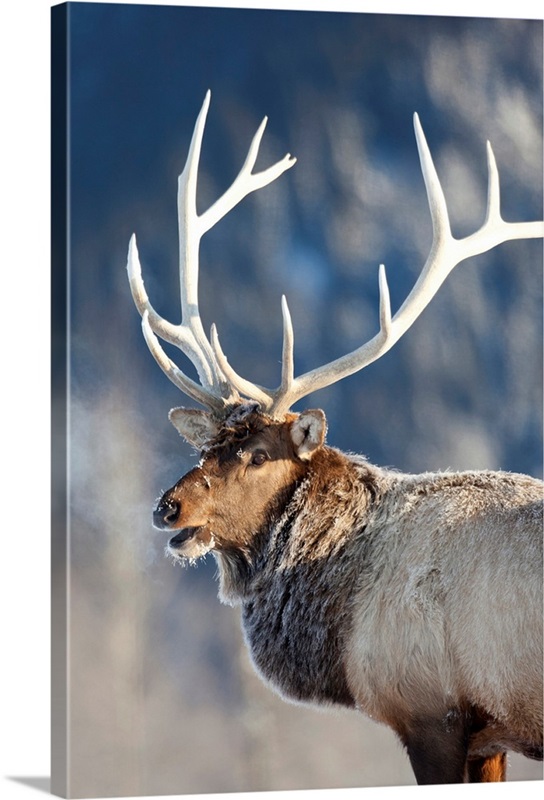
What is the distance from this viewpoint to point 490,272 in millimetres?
6020

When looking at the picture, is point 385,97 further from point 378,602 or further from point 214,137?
point 378,602

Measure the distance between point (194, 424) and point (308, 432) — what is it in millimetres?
433

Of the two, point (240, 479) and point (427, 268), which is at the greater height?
point (427, 268)

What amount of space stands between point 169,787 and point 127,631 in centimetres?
57

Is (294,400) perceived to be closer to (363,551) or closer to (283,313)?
(283,313)

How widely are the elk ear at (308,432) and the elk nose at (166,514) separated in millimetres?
488

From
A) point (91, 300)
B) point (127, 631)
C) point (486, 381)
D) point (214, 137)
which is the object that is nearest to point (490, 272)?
point (486, 381)

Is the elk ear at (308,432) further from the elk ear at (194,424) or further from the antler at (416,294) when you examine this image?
the elk ear at (194,424)

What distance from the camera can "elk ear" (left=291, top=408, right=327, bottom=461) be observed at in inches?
206

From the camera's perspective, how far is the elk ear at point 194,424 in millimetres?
5402

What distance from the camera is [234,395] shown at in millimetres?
5441
